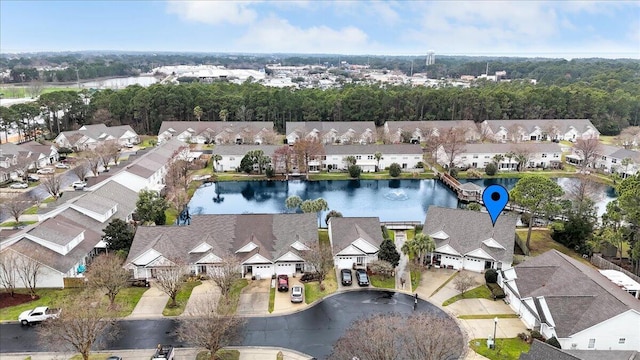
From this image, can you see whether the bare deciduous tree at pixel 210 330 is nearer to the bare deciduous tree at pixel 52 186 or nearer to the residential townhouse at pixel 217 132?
the bare deciduous tree at pixel 52 186

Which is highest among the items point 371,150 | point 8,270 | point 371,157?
point 371,150

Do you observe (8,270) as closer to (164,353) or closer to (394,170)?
(164,353)

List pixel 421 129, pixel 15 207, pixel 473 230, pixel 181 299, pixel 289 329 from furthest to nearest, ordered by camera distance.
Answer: pixel 421 129 < pixel 15 207 < pixel 473 230 < pixel 181 299 < pixel 289 329

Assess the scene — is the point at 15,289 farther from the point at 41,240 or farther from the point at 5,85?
the point at 5,85

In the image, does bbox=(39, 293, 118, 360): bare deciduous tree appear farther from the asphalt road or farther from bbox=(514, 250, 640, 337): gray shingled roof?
bbox=(514, 250, 640, 337): gray shingled roof

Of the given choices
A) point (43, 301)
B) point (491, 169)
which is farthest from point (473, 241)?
point (491, 169)

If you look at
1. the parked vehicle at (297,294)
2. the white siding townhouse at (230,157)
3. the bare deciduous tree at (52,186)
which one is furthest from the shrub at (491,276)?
the bare deciduous tree at (52,186)
